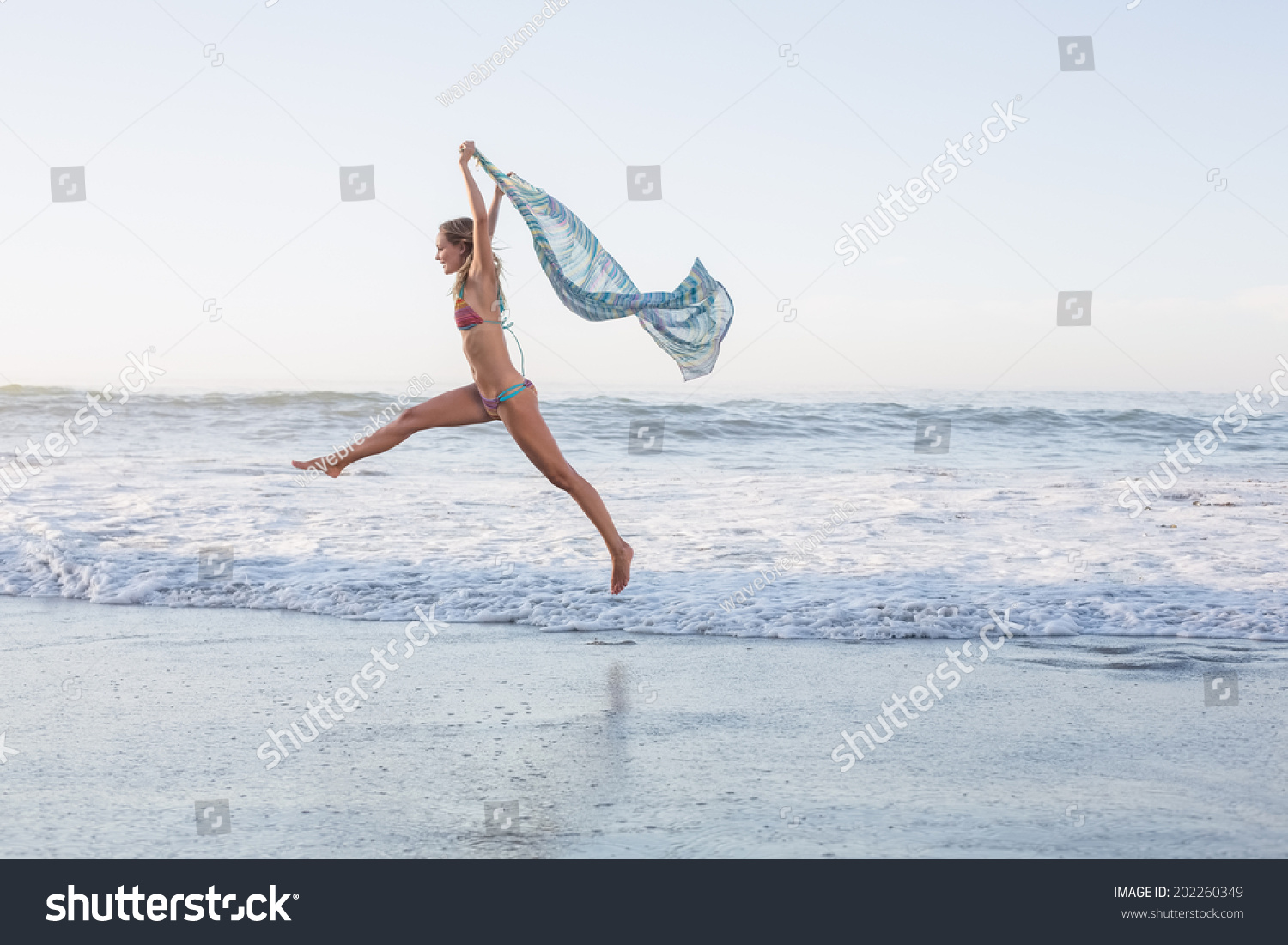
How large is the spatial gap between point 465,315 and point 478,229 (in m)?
0.43

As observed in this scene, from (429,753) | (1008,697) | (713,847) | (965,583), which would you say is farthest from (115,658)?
(965,583)

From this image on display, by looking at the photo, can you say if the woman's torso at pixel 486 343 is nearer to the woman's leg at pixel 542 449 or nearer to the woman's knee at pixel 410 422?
the woman's leg at pixel 542 449

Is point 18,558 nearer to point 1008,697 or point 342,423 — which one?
point 1008,697

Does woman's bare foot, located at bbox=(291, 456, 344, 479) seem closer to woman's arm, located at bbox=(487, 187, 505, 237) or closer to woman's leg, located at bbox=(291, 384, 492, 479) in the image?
woman's leg, located at bbox=(291, 384, 492, 479)

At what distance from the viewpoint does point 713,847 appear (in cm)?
367

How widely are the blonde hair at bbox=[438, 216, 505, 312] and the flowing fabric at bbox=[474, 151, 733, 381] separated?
30 cm

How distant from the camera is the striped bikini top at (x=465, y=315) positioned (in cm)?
540

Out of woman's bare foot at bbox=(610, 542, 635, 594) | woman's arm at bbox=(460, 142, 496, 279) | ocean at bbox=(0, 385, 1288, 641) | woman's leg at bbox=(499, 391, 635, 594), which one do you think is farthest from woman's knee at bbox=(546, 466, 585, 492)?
ocean at bbox=(0, 385, 1288, 641)

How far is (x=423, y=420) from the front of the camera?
5.54 m

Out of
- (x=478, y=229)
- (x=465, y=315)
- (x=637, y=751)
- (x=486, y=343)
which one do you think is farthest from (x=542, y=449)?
(x=637, y=751)

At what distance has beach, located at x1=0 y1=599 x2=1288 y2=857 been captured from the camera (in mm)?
3783

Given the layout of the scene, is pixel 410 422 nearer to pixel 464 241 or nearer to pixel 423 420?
pixel 423 420

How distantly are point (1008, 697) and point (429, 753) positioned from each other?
2.78 meters

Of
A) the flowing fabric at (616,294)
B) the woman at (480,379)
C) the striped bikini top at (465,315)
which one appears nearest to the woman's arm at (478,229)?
the woman at (480,379)
